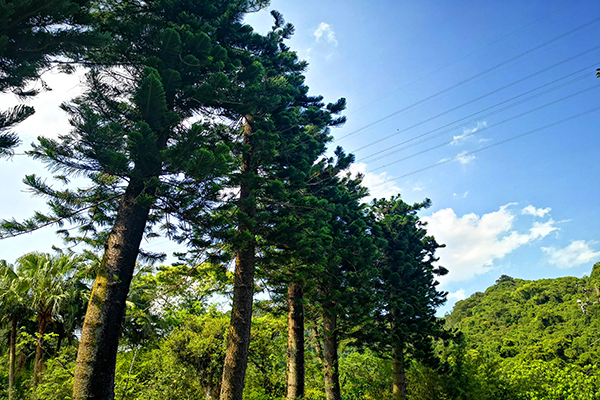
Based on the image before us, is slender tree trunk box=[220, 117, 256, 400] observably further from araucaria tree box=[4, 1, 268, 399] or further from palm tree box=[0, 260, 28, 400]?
palm tree box=[0, 260, 28, 400]

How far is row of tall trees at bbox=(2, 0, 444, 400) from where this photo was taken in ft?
13.3

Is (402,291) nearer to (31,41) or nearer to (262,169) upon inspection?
(262,169)

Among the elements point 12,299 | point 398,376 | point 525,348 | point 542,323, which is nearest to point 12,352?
point 12,299

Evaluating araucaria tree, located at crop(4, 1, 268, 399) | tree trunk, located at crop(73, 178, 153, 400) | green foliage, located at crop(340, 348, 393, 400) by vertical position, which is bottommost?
green foliage, located at crop(340, 348, 393, 400)

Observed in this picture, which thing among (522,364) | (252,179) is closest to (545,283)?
(522,364)

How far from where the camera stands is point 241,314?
6484 mm

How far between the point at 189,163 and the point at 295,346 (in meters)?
6.39

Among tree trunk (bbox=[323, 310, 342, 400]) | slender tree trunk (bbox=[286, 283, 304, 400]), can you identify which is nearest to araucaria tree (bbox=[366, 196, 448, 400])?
tree trunk (bbox=[323, 310, 342, 400])

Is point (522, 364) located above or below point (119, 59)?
below

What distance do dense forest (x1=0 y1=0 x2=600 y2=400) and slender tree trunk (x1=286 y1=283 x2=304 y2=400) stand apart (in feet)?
0.13

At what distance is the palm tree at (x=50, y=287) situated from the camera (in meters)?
10.3

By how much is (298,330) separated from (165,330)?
535 centimetres

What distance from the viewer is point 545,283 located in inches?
1662

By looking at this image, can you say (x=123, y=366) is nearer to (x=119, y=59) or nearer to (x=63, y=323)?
(x=63, y=323)
